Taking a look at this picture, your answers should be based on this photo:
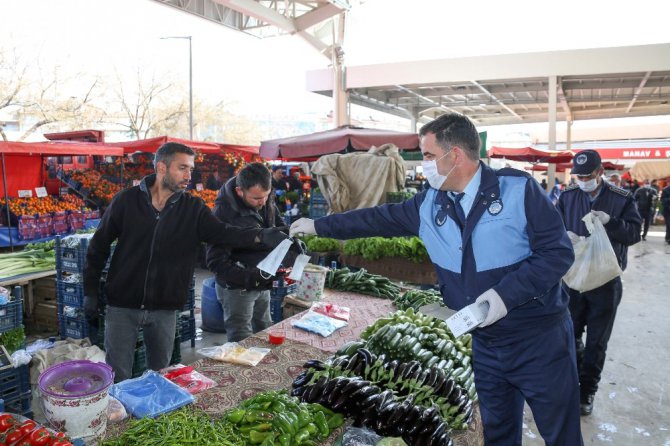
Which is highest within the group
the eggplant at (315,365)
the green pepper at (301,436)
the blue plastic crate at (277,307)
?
the eggplant at (315,365)

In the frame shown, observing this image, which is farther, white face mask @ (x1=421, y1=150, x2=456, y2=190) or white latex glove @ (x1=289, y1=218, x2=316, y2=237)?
white latex glove @ (x1=289, y1=218, x2=316, y2=237)

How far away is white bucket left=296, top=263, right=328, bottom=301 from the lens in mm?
4621

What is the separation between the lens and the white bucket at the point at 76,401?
1886mm

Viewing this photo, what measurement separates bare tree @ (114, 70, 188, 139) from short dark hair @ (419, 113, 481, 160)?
34217 millimetres

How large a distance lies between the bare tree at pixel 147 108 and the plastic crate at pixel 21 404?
32.1 m

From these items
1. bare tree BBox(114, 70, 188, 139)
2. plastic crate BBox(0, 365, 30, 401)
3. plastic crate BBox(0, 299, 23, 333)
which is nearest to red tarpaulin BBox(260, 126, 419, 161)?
plastic crate BBox(0, 299, 23, 333)

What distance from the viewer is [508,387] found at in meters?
2.58

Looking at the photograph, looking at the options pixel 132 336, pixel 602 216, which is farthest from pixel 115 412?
pixel 602 216

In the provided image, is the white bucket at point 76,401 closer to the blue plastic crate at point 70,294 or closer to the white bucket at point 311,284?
the white bucket at point 311,284

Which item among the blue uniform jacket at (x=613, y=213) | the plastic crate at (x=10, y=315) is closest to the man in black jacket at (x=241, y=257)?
the plastic crate at (x=10, y=315)

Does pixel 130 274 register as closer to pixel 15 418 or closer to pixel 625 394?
pixel 15 418

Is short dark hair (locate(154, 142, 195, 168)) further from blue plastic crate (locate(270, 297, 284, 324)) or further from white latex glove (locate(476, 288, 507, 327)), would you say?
white latex glove (locate(476, 288, 507, 327))

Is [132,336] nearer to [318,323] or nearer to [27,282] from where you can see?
[318,323]

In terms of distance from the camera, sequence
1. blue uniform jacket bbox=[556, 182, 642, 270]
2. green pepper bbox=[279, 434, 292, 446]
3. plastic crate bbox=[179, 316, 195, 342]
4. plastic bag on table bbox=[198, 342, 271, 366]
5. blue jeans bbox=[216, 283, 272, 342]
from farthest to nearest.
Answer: plastic crate bbox=[179, 316, 195, 342], blue uniform jacket bbox=[556, 182, 642, 270], blue jeans bbox=[216, 283, 272, 342], plastic bag on table bbox=[198, 342, 271, 366], green pepper bbox=[279, 434, 292, 446]
